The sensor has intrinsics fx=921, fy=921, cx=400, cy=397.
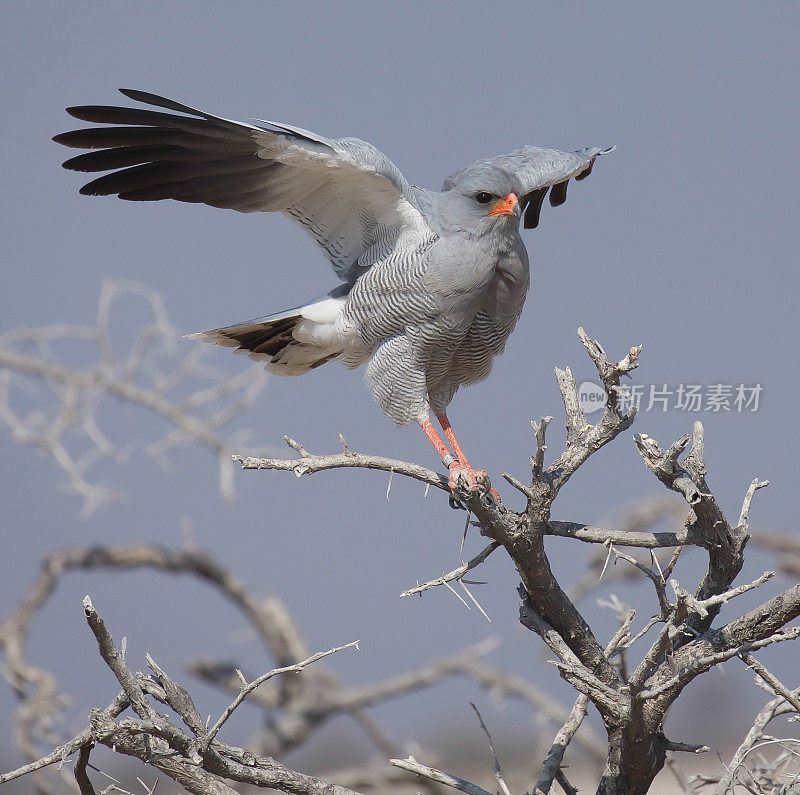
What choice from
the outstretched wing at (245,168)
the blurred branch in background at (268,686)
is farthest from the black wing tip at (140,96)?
the blurred branch in background at (268,686)

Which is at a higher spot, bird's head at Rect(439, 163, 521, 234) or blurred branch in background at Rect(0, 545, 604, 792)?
bird's head at Rect(439, 163, 521, 234)

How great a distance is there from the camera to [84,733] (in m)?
2.51

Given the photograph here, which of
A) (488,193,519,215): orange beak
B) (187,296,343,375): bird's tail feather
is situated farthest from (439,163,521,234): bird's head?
(187,296,343,375): bird's tail feather

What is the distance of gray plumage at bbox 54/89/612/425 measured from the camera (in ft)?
12.7

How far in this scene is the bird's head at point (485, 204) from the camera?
12.9ft

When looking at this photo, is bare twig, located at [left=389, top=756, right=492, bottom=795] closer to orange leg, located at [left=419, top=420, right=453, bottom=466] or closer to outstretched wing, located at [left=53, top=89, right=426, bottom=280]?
orange leg, located at [left=419, top=420, right=453, bottom=466]

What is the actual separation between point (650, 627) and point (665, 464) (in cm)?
60

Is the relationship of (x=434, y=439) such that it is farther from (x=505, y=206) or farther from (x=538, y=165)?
(x=538, y=165)

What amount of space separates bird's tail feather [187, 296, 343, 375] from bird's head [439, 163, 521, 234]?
728 millimetres

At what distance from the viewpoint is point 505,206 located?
13.0ft

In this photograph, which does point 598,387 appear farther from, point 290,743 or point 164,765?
point 290,743

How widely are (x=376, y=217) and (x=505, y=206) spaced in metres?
0.64

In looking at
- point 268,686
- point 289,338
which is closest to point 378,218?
point 289,338

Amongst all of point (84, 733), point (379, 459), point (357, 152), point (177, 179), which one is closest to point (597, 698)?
point (379, 459)
